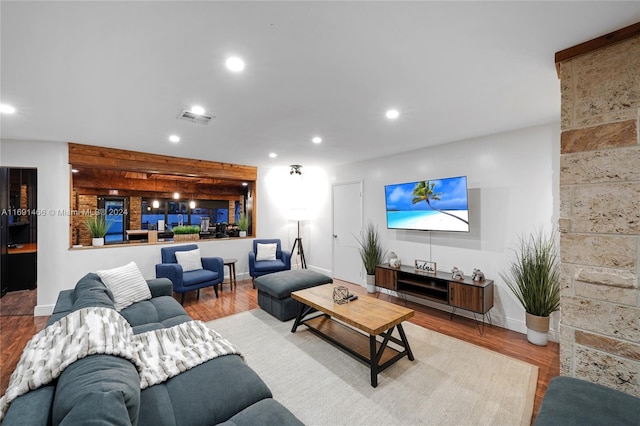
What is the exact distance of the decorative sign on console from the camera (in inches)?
152

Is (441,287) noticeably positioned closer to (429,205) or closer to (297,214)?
(429,205)

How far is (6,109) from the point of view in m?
2.55

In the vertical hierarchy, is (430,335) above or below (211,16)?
below

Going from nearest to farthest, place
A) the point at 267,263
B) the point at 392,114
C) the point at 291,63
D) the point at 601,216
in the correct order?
the point at 601,216 → the point at 291,63 → the point at 392,114 → the point at 267,263

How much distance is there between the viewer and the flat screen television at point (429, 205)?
11.8 feet

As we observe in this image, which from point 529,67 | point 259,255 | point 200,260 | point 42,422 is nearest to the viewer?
point 42,422

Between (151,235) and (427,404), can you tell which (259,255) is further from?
(427,404)

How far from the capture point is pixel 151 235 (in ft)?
15.7

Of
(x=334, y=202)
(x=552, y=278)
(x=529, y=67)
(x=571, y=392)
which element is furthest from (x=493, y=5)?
(x=334, y=202)

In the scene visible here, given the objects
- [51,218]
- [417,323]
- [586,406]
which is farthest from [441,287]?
[51,218]

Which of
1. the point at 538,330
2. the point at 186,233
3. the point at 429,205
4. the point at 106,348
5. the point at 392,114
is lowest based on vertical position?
the point at 538,330

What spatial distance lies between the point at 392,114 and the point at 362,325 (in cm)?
205

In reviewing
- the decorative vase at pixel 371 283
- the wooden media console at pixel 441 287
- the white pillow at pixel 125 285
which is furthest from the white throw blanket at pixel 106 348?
the decorative vase at pixel 371 283

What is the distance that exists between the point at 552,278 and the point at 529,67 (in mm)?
2261
